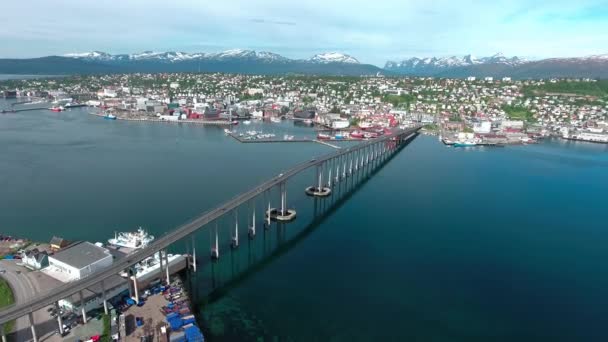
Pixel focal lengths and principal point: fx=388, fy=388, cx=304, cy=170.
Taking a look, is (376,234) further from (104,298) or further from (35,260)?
(35,260)

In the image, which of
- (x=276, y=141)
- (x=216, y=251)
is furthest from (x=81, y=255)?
(x=276, y=141)

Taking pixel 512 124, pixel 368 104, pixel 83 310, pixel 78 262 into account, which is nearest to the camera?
pixel 83 310

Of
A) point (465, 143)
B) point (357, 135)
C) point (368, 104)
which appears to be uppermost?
point (368, 104)

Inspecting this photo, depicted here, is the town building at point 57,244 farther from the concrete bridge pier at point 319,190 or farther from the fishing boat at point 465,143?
the fishing boat at point 465,143

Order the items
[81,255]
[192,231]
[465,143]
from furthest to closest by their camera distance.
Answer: [465,143] → [192,231] → [81,255]

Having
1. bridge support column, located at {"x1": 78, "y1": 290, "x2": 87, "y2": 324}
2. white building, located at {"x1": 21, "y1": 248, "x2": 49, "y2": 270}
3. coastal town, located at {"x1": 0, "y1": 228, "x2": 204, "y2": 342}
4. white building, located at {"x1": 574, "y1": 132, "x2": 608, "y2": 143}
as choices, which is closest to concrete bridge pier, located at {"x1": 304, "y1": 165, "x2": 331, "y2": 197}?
coastal town, located at {"x1": 0, "y1": 228, "x2": 204, "y2": 342}

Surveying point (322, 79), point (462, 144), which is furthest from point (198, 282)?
point (322, 79)

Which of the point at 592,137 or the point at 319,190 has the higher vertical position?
the point at 592,137
